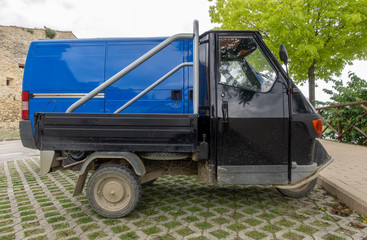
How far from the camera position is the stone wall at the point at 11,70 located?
70.8ft

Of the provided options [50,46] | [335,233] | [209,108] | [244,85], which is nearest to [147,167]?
[209,108]

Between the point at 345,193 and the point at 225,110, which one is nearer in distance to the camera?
the point at 225,110

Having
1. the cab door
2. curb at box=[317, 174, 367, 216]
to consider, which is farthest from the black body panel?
curb at box=[317, 174, 367, 216]

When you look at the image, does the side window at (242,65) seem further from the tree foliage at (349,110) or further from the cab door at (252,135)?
the tree foliage at (349,110)

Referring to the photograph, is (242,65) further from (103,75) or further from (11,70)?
(11,70)

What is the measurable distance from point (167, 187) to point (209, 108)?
78.1 inches

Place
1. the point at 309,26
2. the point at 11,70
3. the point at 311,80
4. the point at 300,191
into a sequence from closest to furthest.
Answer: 1. the point at 300,191
2. the point at 309,26
3. the point at 311,80
4. the point at 11,70

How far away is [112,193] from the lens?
3012mm

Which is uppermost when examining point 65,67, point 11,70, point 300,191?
point 11,70

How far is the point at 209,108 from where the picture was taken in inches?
120

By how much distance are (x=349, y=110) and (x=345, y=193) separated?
670cm

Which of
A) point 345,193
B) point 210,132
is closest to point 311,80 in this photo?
point 345,193

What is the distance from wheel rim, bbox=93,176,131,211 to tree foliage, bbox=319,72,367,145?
858 centimetres

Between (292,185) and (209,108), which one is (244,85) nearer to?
(209,108)
